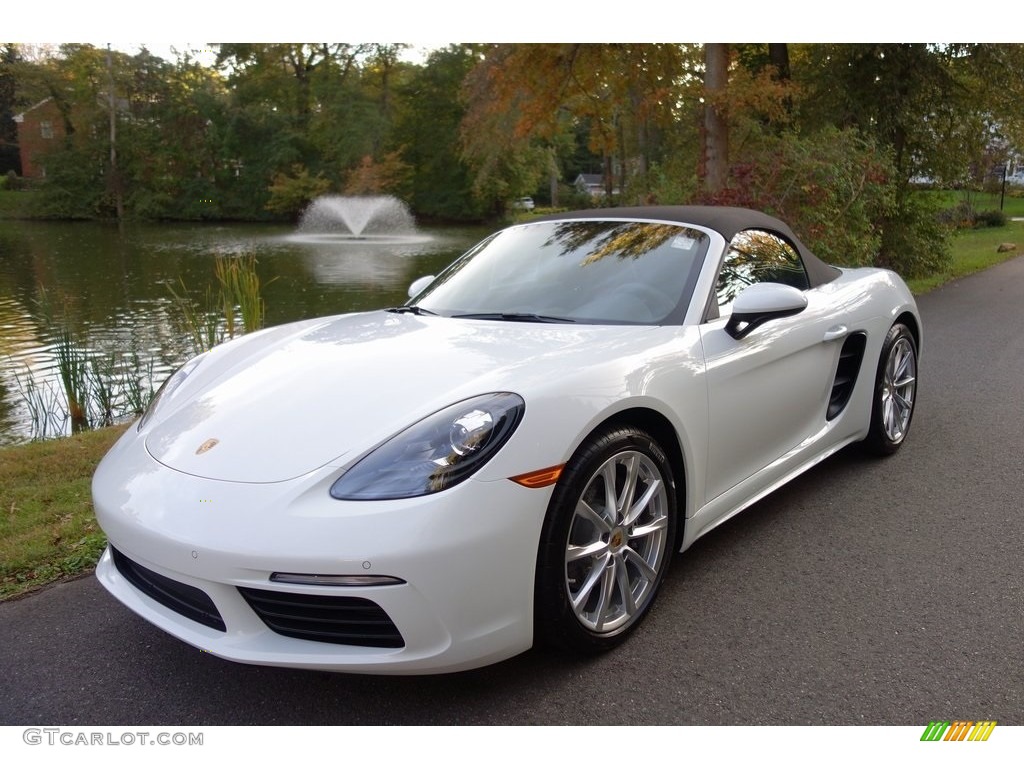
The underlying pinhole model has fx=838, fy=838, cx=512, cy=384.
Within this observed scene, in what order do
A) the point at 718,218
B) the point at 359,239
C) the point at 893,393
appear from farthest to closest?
the point at 359,239
the point at 893,393
the point at 718,218

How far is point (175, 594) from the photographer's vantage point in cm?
237

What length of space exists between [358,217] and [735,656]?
4301 centimetres

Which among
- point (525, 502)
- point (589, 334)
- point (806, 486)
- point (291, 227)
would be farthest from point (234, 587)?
point (291, 227)

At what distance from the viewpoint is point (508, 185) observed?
4609 centimetres

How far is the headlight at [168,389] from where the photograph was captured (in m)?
3.02

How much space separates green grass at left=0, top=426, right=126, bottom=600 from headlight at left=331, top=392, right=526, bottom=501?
1820mm

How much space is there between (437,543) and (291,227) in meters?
43.0

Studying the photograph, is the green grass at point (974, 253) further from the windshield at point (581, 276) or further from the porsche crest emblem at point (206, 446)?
the porsche crest emblem at point (206, 446)

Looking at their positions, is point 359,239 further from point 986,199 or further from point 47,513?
point 47,513

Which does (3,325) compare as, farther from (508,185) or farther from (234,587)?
(508,185)

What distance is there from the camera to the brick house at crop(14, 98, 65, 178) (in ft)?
154

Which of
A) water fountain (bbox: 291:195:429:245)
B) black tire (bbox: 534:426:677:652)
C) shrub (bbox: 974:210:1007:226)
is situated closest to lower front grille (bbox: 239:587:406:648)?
black tire (bbox: 534:426:677:652)
